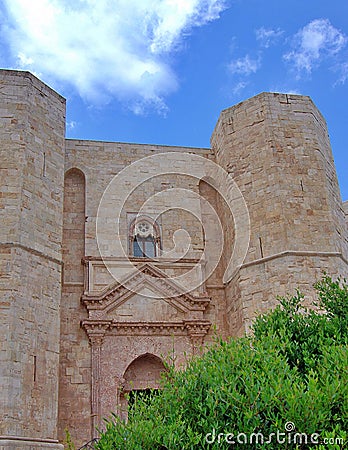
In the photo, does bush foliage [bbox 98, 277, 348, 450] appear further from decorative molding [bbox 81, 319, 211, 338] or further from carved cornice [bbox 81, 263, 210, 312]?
carved cornice [bbox 81, 263, 210, 312]

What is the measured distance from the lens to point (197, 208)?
15078 mm

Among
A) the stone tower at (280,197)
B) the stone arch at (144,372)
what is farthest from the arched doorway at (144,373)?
the stone tower at (280,197)

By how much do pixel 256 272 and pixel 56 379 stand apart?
14.6 feet

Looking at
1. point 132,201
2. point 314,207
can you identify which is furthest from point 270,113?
point 132,201

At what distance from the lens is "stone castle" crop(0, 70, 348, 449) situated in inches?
470

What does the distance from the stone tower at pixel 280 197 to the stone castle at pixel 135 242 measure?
0.10ft

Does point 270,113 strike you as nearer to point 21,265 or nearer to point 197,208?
point 197,208

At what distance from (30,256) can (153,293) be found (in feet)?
9.78

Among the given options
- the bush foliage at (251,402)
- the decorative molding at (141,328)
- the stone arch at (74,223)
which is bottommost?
the bush foliage at (251,402)

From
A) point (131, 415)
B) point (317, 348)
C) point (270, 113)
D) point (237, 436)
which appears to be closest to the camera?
point (237, 436)

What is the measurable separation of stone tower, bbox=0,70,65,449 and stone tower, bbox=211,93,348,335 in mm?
3817

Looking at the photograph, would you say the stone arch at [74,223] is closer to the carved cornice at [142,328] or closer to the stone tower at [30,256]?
the stone tower at [30,256]

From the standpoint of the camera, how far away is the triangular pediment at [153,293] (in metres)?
13.6

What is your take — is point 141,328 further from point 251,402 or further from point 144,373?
point 251,402
